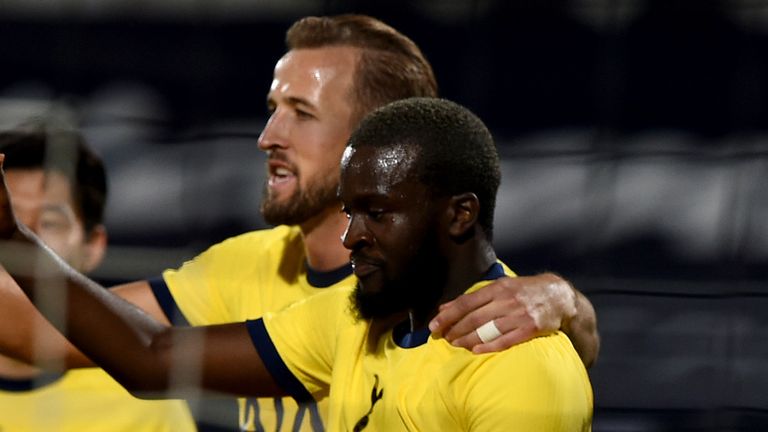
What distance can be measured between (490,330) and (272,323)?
0.38 m

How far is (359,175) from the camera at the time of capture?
1.42 metres

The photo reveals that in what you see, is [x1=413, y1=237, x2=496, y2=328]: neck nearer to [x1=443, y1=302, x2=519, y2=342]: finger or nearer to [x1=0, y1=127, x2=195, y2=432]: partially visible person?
[x1=443, y1=302, x2=519, y2=342]: finger

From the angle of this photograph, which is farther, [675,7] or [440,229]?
[675,7]

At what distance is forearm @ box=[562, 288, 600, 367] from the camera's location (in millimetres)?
1617

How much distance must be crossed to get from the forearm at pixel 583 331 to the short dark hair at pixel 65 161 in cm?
98

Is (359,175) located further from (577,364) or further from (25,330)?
(25,330)

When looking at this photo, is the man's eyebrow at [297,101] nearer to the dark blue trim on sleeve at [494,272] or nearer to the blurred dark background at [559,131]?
the blurred dark background at [559,131]

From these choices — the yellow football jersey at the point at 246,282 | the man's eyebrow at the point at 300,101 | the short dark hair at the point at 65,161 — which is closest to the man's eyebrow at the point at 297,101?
the man's eyebrow at the point at 300,101

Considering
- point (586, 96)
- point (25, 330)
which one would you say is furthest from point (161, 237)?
point (586, 96)

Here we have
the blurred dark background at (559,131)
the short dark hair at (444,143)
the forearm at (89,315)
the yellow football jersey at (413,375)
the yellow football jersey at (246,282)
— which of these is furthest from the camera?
the blurred dark background at (559,131)

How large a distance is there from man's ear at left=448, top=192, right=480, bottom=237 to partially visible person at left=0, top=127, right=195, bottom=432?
883mm

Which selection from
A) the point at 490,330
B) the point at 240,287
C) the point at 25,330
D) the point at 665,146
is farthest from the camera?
the point at 665,146

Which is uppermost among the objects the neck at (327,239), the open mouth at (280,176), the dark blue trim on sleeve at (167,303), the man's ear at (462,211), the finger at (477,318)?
the man's ear at (462,211)

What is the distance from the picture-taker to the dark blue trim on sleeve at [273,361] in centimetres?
162
